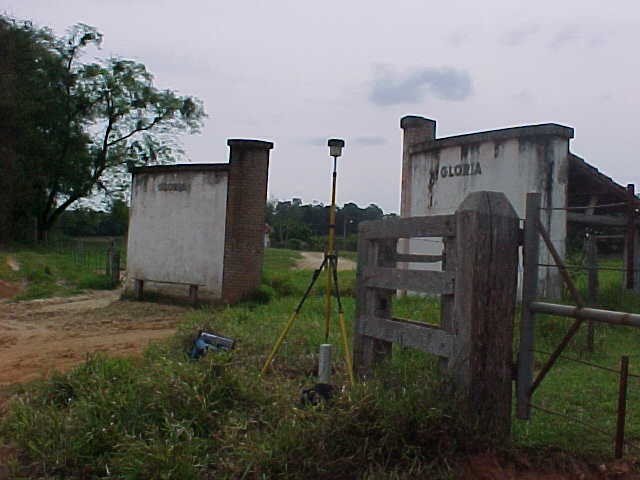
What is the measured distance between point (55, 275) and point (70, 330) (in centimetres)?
1113

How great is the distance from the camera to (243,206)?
47.0 ft

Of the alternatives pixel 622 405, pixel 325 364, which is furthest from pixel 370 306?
pixel 622 405

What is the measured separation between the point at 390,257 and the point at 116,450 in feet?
8.04

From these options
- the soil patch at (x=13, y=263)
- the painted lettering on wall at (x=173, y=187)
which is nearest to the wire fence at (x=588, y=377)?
the painted lettering on wall at (x=173, y=187)

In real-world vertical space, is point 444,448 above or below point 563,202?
below

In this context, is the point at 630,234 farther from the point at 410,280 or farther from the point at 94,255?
the point at 94,255

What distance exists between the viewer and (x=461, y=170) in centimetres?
1379

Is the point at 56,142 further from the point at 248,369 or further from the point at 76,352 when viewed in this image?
the point at 248,369

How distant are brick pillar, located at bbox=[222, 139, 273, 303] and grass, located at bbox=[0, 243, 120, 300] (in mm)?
5235

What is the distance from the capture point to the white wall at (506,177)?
40.0ft

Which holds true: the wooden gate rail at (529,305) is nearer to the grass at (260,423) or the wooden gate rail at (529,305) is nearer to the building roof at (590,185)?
the grass at (260,423)

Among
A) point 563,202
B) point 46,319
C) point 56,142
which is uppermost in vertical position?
point 56,142

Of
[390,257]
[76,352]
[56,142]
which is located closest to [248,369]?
[390,257]

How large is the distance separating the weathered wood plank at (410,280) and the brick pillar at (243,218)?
8.57 metres
